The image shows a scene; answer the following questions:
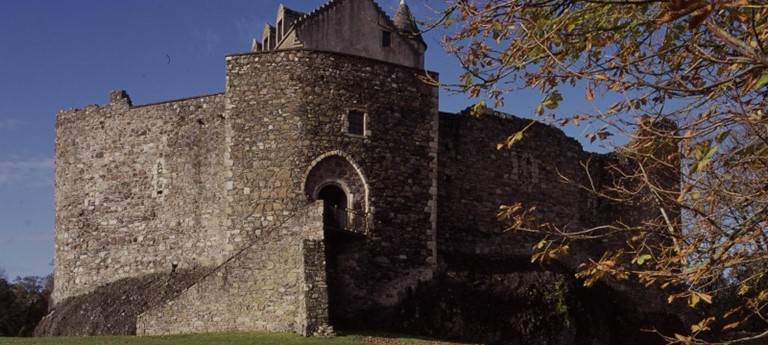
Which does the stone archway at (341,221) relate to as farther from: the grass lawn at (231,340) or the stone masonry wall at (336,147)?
the grass lawn at (231,340)

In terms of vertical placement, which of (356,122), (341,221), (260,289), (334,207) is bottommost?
(260,289)

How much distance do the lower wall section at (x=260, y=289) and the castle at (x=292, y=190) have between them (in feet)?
0.12

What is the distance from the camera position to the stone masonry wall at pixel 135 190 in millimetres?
29281

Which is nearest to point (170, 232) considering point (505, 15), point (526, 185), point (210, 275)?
point (210, 275)

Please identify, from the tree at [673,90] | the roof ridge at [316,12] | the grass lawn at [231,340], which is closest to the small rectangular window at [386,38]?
the roof ridge at [316,12]

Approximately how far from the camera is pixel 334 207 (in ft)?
87.0

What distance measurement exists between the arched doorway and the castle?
41 millimetres

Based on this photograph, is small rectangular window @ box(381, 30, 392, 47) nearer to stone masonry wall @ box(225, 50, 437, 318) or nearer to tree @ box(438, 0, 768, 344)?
stone masonry wall @ box(225, 50, 437, 318)

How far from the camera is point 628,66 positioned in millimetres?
9820

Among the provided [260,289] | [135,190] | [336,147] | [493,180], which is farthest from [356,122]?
[135,190]

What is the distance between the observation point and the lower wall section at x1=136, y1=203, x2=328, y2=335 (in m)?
24.6

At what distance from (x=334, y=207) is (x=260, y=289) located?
3.05m

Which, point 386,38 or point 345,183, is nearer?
point 345,183

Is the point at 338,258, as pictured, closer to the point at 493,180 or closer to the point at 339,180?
the point at 339,180
